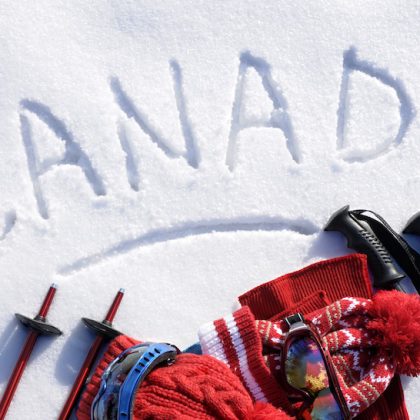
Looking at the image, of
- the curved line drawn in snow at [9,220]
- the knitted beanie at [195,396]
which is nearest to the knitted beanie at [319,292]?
the knitted beanie at [195,396]

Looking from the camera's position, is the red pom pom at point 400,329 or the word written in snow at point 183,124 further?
the word written in snow at point 183,124

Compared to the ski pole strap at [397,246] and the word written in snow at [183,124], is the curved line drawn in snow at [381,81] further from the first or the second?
the ski pole strap at [397,246]

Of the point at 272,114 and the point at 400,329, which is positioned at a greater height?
A: the point at 272,114

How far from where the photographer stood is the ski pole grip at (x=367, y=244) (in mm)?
1230

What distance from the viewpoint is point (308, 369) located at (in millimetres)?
1115

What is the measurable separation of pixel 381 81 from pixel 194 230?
55 cm

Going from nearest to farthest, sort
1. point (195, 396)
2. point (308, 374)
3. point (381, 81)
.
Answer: point (195, 396), point (308, 374), point (381, 81)

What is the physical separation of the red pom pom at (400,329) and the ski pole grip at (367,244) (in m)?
0.08

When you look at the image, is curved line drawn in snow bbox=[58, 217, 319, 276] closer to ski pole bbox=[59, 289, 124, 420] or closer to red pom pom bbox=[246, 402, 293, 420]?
ski pole bbox=[59, 289, 124, 420]

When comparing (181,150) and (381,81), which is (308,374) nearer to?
(181,150)

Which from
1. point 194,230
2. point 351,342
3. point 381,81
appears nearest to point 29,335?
point 194,230

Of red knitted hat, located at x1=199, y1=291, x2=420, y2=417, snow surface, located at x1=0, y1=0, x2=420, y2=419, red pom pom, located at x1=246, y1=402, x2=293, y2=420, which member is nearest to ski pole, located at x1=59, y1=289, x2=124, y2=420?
snow surface, located at x1=0, y1=0, x2=420, y2=419

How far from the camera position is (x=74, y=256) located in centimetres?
122

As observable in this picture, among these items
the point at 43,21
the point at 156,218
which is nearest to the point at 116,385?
the point at 156,218
